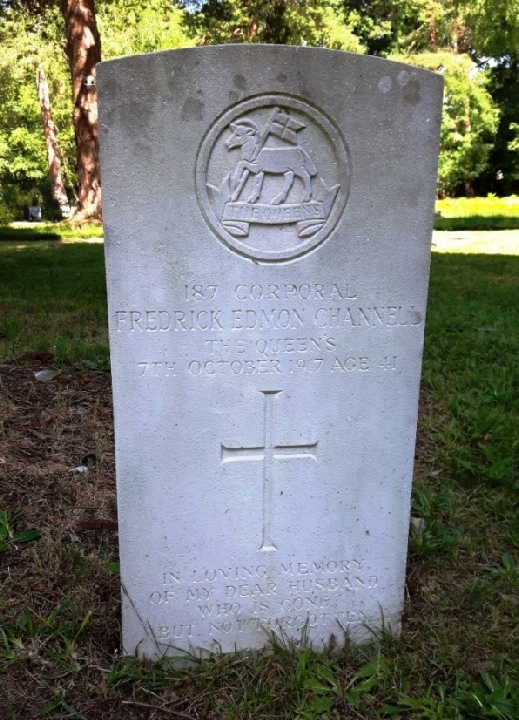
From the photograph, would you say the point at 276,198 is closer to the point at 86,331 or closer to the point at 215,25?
the point at 86,331

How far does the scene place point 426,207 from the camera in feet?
7.08

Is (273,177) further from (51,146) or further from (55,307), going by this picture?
(51,146)

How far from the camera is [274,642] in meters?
2.46

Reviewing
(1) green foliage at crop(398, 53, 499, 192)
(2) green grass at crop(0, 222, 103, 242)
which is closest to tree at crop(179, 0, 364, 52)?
(2) green grass at crop(0, 222, 103, 242)

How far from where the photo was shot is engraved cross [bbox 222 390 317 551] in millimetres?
2283

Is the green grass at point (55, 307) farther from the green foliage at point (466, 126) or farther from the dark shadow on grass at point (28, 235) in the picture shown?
the green foliage at point (466, 126)

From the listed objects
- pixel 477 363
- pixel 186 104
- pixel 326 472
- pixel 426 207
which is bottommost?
pixel 477 363

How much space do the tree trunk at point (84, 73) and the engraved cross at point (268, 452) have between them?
33.9ft

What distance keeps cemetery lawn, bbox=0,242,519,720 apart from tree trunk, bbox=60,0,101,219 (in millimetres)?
8749

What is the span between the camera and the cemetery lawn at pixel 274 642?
7.31ft

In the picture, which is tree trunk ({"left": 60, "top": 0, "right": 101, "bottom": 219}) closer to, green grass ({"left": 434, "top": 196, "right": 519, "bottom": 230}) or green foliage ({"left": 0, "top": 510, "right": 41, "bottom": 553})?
green grass ({"left": 434, "top": 196, "right": 519, "bottom": 230})

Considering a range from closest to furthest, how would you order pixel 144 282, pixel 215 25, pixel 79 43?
pixel 144 282 → pixel 79 43 → pixel 215 25

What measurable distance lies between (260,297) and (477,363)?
3279 millimetres

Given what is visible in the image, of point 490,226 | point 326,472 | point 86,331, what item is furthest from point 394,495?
point 490,226
